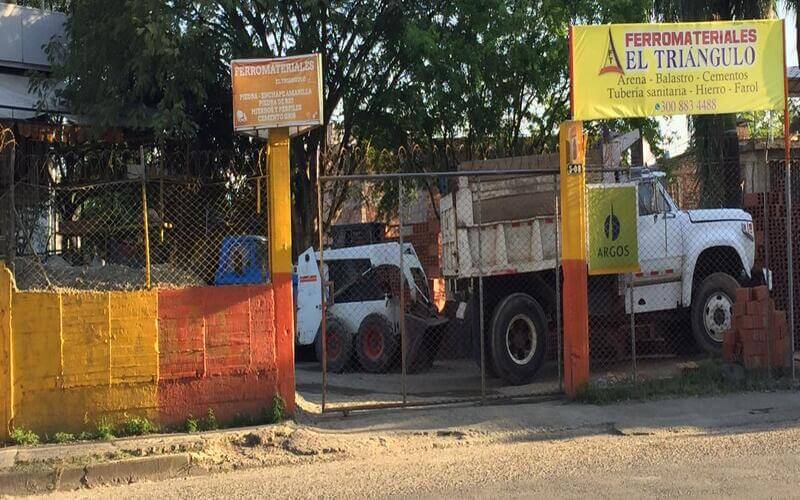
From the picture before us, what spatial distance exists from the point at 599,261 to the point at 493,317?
1.78 meters

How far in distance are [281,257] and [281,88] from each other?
1.90 meters

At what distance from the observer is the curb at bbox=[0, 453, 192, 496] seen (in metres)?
6.91

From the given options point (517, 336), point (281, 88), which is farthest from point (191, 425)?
point (517, 336)

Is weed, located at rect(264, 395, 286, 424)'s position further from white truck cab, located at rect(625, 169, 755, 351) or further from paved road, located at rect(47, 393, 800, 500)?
white truck cab, located at rect(625, 169, 755, 351)

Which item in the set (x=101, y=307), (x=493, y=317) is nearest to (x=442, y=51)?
(x=493, y=317)

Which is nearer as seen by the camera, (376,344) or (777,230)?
(777,230)

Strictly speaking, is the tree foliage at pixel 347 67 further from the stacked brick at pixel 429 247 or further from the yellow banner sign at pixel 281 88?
the yellow banner sign at pixel 281 88

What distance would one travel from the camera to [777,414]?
8.61 meters

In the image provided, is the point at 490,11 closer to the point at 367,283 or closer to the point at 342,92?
the point at 342,92

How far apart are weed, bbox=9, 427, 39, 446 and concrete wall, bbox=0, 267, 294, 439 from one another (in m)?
0.06

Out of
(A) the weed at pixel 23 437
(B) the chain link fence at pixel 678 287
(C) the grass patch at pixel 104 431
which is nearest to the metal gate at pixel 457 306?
(B) the chain link fence at pixel 678 287

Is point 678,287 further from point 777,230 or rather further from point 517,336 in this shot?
Answer: point 517,336

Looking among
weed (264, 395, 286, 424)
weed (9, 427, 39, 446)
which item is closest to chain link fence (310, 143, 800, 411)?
weed (264, 395, 286, 424)

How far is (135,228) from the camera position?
9.41 m
